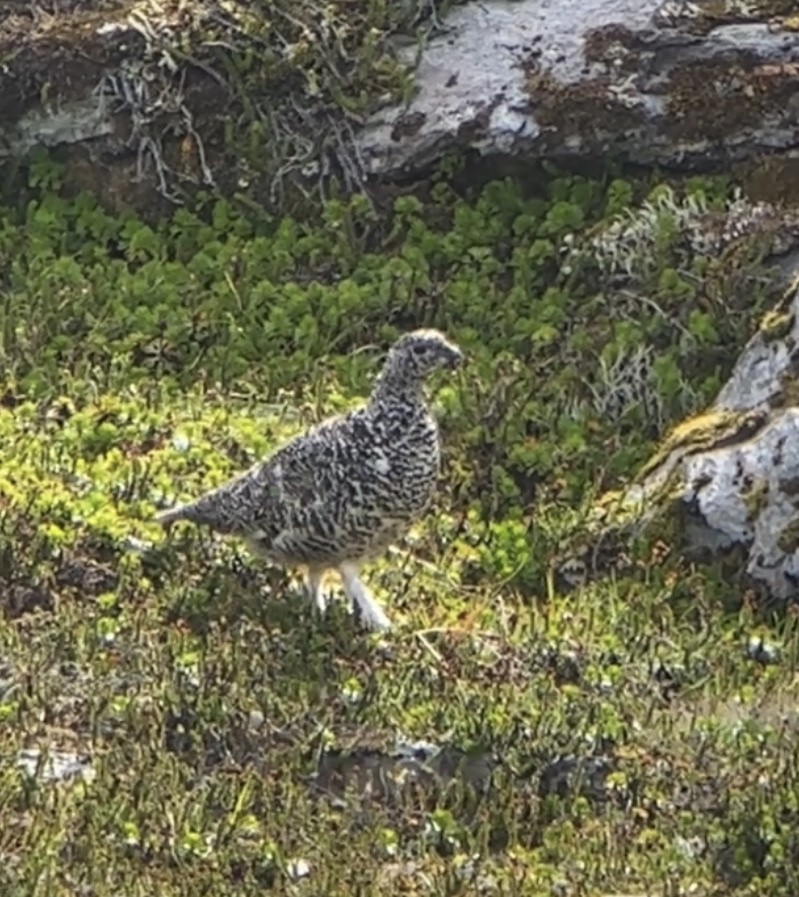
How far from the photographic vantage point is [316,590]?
821 cm

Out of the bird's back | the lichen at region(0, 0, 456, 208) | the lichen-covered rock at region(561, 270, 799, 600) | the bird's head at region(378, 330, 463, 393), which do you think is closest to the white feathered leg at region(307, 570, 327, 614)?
the bird's back

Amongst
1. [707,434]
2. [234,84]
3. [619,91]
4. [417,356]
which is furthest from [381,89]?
[417,356]

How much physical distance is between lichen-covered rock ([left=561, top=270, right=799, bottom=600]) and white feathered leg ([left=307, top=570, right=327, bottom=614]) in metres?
1.09

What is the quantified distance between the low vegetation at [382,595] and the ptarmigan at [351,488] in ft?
0.69

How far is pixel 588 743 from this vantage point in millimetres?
7188

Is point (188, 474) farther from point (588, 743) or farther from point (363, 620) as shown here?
point (588, 743)

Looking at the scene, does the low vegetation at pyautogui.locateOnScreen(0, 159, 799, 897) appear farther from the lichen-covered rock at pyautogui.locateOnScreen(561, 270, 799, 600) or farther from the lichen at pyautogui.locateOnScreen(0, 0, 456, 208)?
the lichen at pyautogui.locateOnScreen(0, 0, 456, 208)

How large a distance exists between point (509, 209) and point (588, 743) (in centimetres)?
476

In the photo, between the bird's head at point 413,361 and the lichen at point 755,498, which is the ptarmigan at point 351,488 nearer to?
the bird's head at point 413,361

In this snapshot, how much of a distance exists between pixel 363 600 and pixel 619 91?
4445mm

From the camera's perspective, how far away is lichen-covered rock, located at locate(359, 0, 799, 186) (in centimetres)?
1139

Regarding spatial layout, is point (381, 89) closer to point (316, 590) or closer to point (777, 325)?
point (777, 325)

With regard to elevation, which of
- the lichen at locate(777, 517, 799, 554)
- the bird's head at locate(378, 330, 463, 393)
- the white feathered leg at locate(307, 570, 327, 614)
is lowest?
the lichen at locate(777, 517, 799, 554)

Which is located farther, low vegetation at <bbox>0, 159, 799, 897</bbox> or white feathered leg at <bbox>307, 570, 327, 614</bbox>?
white feathered leg at <bbox>307, 570, 327, 614</bbox>
